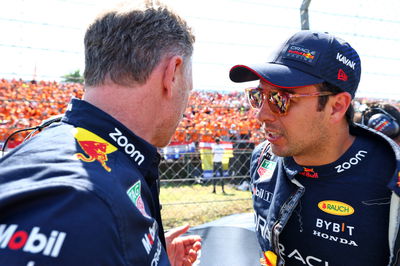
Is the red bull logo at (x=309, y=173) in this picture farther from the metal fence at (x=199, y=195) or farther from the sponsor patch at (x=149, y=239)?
the metal fence at (x=199, y=195)

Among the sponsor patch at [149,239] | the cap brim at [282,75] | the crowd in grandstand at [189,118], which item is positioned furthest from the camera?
the crowd in grandstand at [189,118]

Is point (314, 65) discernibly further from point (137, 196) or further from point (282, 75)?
point (137, 196)

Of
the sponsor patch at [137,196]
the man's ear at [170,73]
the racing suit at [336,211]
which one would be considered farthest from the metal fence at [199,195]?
the sponsor patch at [137,196]

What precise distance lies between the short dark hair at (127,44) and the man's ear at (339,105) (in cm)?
90

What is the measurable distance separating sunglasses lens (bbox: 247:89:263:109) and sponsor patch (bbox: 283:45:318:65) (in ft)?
0.73

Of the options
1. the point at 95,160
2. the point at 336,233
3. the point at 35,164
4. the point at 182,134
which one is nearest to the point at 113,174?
the point at 95,160

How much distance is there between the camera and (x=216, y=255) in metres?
2.12

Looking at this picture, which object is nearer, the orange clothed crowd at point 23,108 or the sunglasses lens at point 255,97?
the sunglasses lens at point 255,97

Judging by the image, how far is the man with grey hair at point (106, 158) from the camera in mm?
601

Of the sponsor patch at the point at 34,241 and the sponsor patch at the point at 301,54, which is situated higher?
the sponsor patch at the point at 301,54

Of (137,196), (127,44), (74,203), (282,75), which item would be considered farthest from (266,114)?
(74,203)

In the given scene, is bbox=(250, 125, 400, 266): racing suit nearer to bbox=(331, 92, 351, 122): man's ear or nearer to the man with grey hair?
bbox=(331, 92, 351, 122): man's ear

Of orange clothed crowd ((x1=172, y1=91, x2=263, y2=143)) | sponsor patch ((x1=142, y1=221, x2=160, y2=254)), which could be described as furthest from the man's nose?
orange clothed crowd ((x1=172, y1=91, x2=263, y2=143))

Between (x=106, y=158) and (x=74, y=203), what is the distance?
179 millimetres
